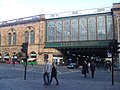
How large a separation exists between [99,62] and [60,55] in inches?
473

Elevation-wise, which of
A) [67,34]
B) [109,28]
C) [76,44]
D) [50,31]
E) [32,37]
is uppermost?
[109,28]

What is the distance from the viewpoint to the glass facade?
198 feet

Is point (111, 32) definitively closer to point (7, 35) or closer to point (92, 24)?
point (92, 24)

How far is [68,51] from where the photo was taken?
67.4m

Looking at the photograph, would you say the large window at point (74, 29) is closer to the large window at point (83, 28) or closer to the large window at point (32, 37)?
the large window at point (83, 28)

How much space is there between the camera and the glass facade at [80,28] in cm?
6025

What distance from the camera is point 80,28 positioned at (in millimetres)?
64000

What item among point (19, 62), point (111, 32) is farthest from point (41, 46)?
point (111, 32)

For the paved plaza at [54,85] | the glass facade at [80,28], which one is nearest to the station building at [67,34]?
the glass facade at [80,28]

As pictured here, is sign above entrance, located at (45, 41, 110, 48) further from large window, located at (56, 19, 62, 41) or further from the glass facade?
large window, located at (56, 19, 62, 41)

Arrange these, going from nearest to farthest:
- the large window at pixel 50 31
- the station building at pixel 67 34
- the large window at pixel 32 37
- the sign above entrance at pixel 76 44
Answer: the sign above entrance at pixel 76 44
the station building at pixel 67 34
the large window at pixel 50 31
the large window at pixel 32 37

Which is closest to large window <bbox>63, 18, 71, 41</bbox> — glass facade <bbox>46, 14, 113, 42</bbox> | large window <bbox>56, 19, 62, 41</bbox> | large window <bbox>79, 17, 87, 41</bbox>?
glass facade <bbox>46, 14, 113, 42</bbox>

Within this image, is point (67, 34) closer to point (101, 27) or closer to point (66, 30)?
point (66, 30)

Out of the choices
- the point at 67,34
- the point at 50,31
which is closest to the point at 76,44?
the point at 67,34
